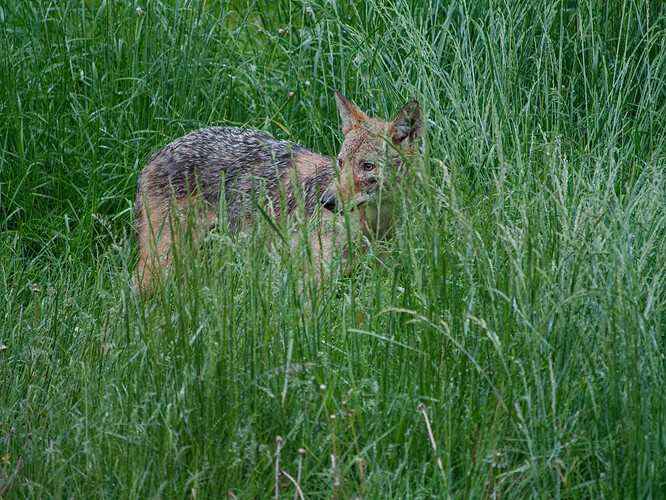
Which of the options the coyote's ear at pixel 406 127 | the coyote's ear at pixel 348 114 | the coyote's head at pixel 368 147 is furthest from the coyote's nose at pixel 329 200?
the coyote's ear at pixel 348 114

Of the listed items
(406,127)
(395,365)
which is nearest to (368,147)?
(406,127)

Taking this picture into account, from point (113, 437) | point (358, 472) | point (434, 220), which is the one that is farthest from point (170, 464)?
point (434, 220)

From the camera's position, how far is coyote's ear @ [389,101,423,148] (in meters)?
4.35

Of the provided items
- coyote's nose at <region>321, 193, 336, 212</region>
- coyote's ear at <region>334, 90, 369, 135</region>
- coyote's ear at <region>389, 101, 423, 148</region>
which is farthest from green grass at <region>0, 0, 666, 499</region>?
coyote's ear at <region>334, 90, 369, 135</region>

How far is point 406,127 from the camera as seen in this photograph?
4.44 m

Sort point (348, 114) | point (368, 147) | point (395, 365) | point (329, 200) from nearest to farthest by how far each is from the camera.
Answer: point (395, 365)
point (329, 200)
point (368, 147)
point (348, 114)

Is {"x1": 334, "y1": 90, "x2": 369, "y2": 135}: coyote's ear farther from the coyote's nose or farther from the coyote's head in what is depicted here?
the coyote's nose

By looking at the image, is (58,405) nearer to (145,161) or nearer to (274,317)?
(274,317)

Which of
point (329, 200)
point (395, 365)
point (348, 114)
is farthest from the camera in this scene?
point (348, 114)

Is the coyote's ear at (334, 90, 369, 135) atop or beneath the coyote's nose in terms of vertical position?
atop

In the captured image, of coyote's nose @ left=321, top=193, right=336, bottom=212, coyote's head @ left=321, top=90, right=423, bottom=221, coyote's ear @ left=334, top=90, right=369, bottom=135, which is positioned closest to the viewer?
coyote's nose @ left=321, top=193, right=336, bottom=212

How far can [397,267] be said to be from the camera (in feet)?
9.63

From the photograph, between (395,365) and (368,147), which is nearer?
(395,365)

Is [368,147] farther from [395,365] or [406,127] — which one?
[395,365]
